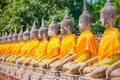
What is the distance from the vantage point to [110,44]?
6.67 metres

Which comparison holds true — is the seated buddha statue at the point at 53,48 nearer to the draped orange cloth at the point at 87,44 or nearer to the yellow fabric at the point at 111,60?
the draped orange cloth at the point at 87,44

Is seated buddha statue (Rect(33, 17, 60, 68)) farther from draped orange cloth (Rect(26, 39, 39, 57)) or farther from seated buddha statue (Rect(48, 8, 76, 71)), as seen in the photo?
draped orange cloth (Rect(26, 39, 39, 57))

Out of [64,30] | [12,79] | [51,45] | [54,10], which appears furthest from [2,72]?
[64,30]

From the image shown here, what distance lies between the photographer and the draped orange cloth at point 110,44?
6.61 metres

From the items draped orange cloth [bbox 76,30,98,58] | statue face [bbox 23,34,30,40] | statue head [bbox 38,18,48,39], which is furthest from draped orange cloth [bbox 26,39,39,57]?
draped orange cloth [bbox 76,30,98,58]

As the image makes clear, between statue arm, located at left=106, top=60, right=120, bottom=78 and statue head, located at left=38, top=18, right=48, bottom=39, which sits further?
statue head, located at left=38, top=18, right=48, bottom=39

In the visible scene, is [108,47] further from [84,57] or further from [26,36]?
[26,36]

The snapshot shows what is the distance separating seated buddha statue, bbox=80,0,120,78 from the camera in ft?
21.4

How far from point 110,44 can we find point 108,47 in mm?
70

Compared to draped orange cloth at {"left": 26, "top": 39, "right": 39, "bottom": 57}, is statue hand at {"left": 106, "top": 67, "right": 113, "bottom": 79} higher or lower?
lower

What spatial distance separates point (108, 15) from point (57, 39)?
Answer: 3588 millimetres

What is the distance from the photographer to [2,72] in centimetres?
1847

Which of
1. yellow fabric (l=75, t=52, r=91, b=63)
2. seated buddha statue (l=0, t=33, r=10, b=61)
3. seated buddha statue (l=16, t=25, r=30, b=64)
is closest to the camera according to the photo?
yellow fabric (l=75, t=52, r=91, b=63)

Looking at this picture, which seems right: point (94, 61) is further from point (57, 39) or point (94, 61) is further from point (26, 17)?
point (26, 17)
